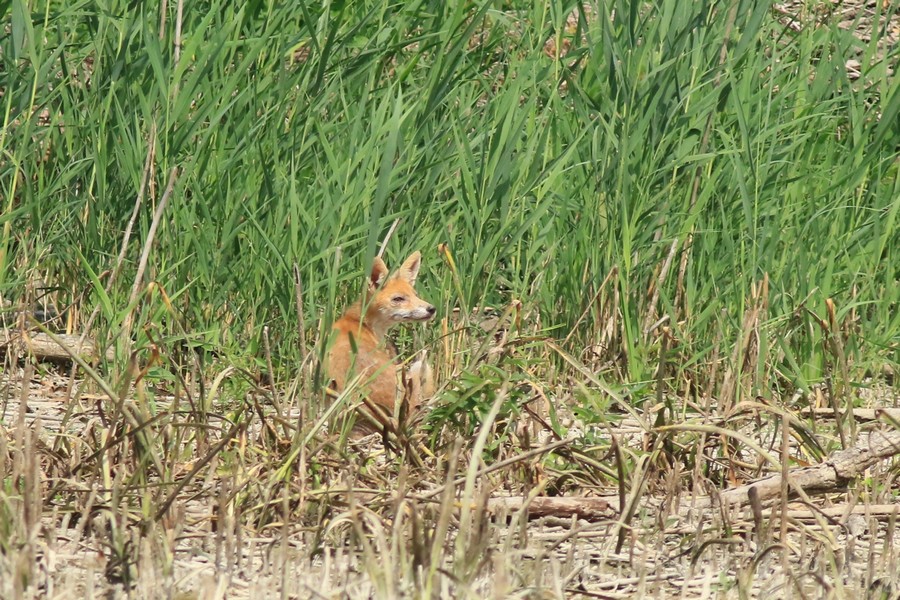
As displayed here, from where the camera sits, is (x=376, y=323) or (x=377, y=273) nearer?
(x=377, y=273)

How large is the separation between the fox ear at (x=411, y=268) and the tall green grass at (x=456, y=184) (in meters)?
0.08

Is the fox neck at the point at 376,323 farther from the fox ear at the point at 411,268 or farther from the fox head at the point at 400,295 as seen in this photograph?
the fox ear at the point at 411,268

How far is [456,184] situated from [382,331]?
120 centimetres

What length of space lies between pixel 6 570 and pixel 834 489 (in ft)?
7.84

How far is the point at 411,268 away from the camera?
5953 millimetres

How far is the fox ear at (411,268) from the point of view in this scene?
5858mm

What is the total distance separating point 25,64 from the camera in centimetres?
590

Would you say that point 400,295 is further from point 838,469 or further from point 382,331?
point 838,469

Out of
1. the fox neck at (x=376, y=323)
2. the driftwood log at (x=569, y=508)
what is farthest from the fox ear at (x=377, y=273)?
the driftwood log at (x=569, y=508)

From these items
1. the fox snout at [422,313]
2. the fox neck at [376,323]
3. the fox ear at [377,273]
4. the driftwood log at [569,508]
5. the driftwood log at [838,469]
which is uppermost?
the driftwood log at [569,508]

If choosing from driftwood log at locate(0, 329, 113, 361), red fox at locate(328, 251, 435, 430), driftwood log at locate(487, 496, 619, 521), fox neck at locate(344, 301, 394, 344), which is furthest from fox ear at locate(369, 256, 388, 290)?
driftwood log at locate(487, 496, 619, 521)

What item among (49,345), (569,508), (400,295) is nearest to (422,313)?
(400,295)

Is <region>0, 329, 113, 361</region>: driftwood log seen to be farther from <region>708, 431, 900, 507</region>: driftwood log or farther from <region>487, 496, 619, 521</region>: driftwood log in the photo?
<region>708, 431, 900, 507</region>: driftwood log

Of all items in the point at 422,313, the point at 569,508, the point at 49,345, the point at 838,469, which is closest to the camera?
the point at 569,508
